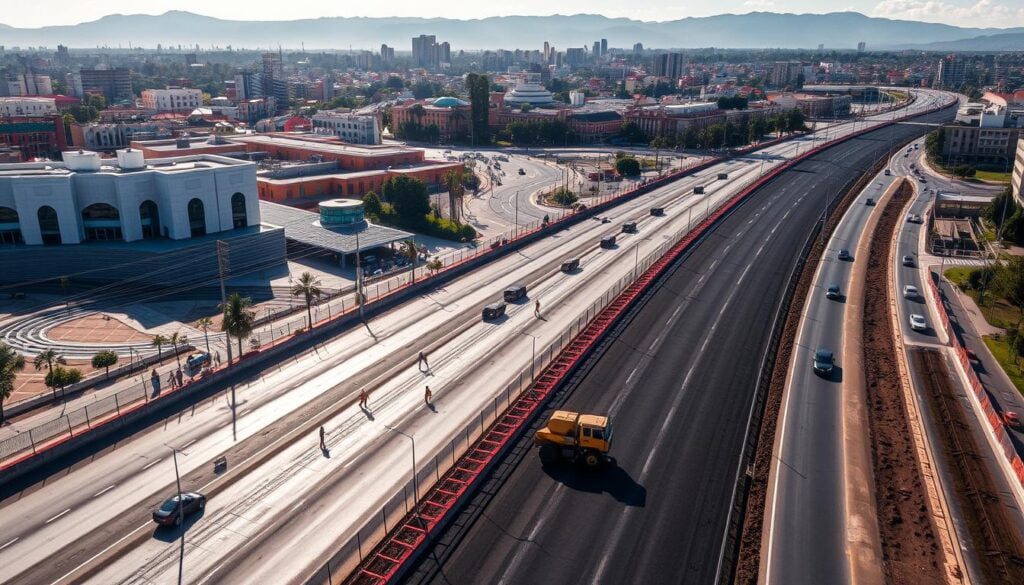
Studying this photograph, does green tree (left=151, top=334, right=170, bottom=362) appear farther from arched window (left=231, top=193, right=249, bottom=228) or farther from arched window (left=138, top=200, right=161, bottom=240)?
arched window (left=231, top=193, right=249, bottom=228)

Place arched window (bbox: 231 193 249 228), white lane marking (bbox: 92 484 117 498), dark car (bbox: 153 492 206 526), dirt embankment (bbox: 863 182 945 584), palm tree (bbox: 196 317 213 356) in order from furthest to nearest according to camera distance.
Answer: arched window (bbox: 231 193 249 228) → palm tree (bbox: 196 317 213 356) → white lane marking (bbox: 92 484 117 498) → dark car (bbox: 153 492 206 526) → dirt embankment (bbox: 863 182 945 584)

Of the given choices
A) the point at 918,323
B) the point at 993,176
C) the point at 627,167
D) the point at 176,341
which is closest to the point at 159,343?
the point at 176,341

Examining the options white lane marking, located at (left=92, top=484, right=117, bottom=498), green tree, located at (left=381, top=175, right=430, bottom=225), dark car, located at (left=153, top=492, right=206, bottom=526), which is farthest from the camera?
green tree, located at (left=381, top=175, right=430, bottom=225)

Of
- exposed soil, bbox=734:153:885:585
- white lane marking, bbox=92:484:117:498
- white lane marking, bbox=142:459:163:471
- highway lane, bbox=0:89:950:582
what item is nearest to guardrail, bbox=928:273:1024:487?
exposed soil, bbox=734:153:885:585

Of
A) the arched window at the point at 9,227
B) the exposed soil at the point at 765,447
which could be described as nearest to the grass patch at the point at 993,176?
the exposed soil at the point at 765,447

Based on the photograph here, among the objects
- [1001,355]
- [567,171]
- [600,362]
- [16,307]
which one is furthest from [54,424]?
[567,171]

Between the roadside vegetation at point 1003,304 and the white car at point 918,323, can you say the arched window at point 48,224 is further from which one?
the roadside vegetation at point 1003,304
